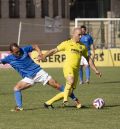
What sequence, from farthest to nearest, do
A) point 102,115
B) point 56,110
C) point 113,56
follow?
point 113,56 → point 56,110 → point 102,115

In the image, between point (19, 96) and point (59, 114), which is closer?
point (59, 114)

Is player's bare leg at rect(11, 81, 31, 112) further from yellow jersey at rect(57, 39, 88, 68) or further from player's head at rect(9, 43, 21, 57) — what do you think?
yellow jersey at rect(57, 39, 88, 68)

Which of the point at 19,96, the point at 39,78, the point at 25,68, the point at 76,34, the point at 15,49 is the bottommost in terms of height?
the point at 19,96

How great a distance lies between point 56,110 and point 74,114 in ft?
3.04

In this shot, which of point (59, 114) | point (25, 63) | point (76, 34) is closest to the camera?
point (59, 114)

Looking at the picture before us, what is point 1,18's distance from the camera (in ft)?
189

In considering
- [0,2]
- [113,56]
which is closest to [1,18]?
[0,2]

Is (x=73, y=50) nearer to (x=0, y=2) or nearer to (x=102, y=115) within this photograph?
(x=102, y=115)

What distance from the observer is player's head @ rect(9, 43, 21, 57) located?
14.6 m

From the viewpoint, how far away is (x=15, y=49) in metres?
14.6

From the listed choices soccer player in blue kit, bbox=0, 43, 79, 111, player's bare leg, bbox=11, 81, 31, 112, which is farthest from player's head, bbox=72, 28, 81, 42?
player's bare leg, bbox=11, 81, 31, 112

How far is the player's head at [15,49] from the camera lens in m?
14.6

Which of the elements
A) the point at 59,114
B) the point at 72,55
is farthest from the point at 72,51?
the point at 59,114

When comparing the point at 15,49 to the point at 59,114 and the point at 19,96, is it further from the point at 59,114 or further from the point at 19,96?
the point at 59,114
